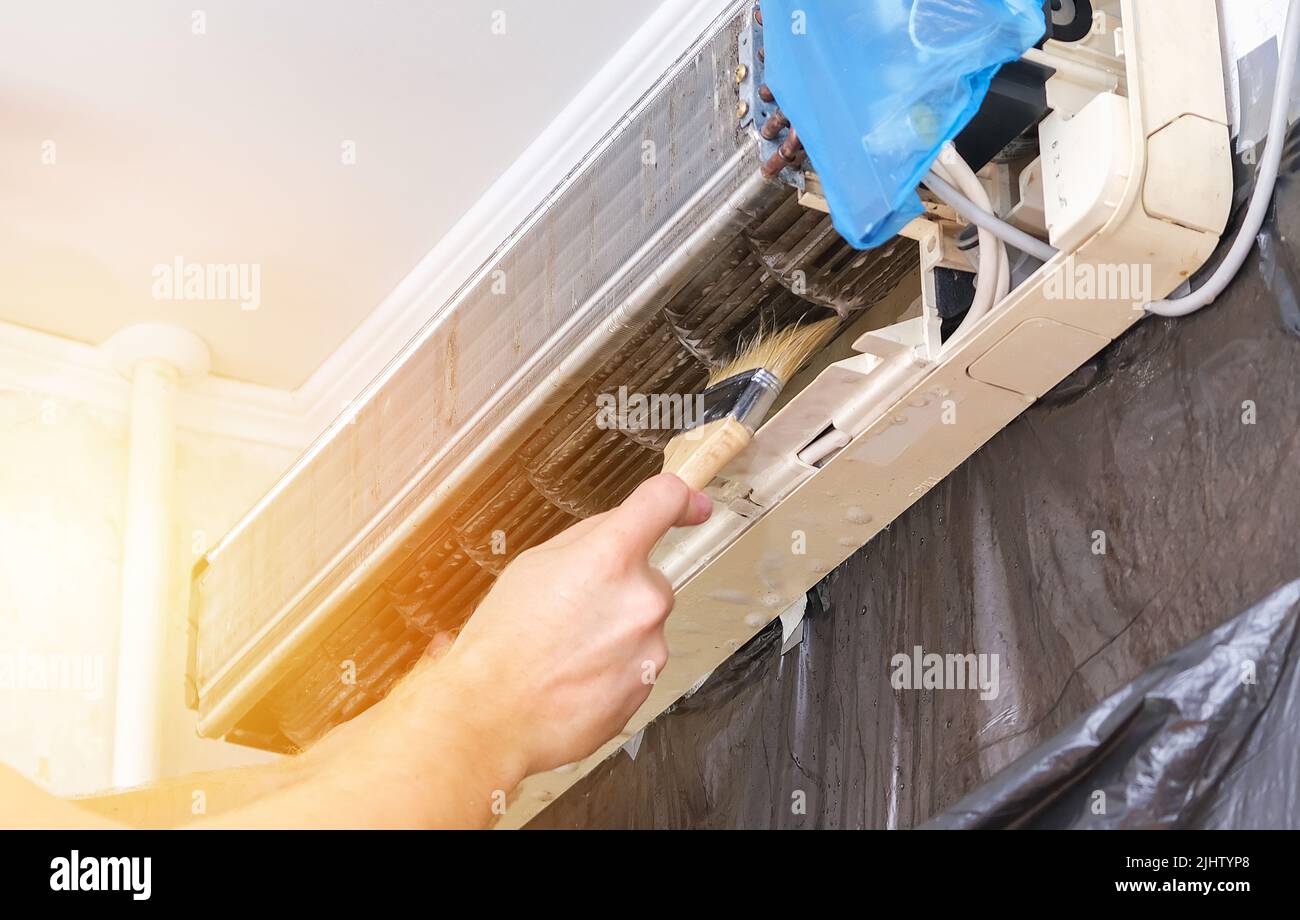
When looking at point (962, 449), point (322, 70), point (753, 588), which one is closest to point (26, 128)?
point (322, 70)

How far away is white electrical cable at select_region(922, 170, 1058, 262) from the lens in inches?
41.6

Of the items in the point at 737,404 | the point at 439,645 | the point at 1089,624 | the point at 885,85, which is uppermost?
the point at 885,85

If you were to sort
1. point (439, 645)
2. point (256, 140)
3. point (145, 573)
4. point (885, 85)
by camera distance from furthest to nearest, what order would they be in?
1. point (145, 573)
2. point (256, 140)
3. point (439, 645)
4. point (885, 85)

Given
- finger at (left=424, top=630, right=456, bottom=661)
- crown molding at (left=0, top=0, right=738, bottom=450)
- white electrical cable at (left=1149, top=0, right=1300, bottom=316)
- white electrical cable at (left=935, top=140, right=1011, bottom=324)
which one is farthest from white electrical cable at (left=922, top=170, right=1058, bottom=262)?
finger at (left=424, top=630, right=456, bottom=661)

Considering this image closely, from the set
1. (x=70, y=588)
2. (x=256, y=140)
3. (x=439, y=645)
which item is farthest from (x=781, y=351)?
(x=70, y=588)

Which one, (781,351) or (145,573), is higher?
(145,573)

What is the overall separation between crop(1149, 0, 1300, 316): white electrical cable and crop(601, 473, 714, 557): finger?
0.43 metres

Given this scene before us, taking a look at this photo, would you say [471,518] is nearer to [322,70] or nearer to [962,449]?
[962,449]

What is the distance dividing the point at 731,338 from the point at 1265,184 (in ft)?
1.61

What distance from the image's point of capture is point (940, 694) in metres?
1.31

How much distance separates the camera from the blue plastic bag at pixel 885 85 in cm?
96

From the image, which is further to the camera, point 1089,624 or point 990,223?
point 1089,624

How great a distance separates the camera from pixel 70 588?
229 cm

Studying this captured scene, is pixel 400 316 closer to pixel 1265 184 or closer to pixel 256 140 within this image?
pixel 256 140
